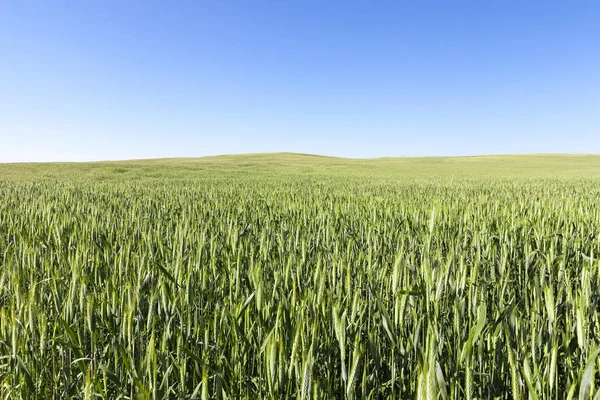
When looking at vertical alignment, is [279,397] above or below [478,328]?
below

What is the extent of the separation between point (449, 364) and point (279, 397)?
0.58 metres

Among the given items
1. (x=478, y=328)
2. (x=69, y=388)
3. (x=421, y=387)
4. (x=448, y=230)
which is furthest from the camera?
(x=448, y=230)

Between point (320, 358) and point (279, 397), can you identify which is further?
point (320, 358)

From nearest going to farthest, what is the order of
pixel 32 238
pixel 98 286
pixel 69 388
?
pixel 69 388, pixel 98 286, pixel 32 238

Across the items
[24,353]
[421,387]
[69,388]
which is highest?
[421,387]

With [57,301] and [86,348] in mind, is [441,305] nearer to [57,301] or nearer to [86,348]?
[86,348]

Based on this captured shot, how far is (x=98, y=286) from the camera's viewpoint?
186 cm

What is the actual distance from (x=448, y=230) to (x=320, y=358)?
2.47 metres

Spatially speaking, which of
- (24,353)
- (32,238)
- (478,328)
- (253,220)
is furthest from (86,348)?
(253,220)

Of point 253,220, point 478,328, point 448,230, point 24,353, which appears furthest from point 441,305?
point 253,220

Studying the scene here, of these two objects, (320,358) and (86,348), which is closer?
(320,358)

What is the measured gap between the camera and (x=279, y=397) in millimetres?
1026

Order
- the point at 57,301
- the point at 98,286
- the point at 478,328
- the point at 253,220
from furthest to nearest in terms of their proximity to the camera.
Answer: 1. the point at 253,220
2. the point at 98,286
3. the point at 57,301
4. the point at 478,328

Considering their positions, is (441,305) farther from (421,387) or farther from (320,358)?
(421,387)
